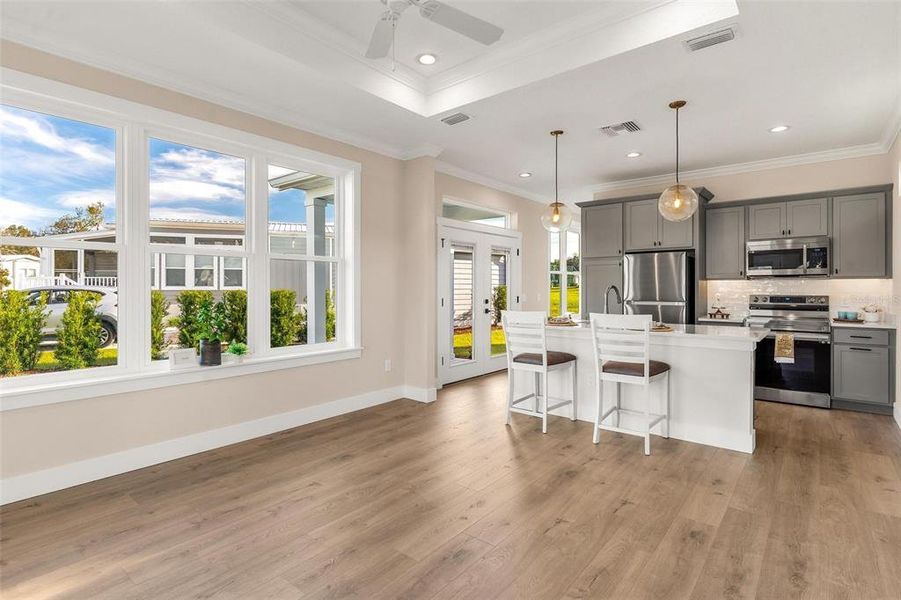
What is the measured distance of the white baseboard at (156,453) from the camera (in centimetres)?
277

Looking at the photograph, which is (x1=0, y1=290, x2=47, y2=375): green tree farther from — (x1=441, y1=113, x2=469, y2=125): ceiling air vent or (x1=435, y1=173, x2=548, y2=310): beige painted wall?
(x1=435, y1=173, x2=548, y2=310): beige painted wall

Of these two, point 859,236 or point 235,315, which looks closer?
point 235,315

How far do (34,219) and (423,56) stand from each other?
2831mm

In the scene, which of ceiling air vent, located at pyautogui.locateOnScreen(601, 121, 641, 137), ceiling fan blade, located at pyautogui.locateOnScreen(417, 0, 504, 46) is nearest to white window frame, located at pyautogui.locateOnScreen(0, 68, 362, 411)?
ceiling fan blade, located at pyautogui.locateOnScreen(417, 0, 504, 46)

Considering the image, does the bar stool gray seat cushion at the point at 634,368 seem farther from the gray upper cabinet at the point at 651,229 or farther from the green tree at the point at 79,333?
the green tree at the point at 79,333

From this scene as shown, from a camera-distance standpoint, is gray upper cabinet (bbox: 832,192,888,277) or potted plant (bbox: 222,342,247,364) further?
gray upper cabinet (bbox: 832,192,888,277)

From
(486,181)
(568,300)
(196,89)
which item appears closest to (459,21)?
(196,89)

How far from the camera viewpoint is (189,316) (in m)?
3.63

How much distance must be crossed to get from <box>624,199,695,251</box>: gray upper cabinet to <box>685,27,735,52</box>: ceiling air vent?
2936mm

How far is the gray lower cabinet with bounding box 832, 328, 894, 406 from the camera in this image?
4.42 metres

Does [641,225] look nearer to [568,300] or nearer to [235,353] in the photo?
[568,300]

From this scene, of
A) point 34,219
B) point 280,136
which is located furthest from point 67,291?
point 280,136

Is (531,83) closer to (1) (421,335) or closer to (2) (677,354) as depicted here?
(2) (677,354)

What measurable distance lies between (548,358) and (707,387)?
49.4 inches
